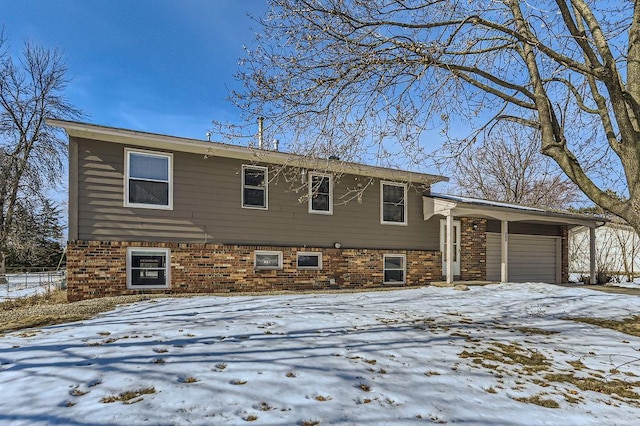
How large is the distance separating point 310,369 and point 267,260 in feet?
23.1

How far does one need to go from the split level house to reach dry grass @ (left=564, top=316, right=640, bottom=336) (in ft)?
14.5

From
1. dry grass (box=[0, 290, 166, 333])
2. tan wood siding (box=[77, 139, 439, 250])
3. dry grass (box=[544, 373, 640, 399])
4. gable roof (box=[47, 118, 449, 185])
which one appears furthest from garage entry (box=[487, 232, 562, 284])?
dry grass (box=[0, 290, 166, 333])

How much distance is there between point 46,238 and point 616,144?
3328 centimetres

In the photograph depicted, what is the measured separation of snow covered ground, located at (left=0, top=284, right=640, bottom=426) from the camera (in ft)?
10.1

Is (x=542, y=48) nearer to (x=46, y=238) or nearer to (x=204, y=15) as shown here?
(x=204, y=15)

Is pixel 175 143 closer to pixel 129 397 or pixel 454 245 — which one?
pixel 129 397

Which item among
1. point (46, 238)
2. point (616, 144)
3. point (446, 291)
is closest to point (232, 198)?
point (446, 291)

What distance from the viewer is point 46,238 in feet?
93.0

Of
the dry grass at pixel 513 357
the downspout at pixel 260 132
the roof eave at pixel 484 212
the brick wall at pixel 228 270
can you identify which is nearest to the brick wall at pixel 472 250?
the roof eave at pixel 484 212

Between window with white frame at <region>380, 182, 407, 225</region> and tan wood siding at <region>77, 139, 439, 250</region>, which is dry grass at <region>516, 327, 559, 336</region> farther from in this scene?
window with white frame at <region>380, 182, 407, 225</region>

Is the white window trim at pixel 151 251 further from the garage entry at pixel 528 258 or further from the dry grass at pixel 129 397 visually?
the garage entry at pixel 528 258

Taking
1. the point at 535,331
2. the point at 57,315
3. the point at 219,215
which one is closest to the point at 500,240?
the point at 535,331

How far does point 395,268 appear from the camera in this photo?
12773mm

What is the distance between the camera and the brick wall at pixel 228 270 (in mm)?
8852
